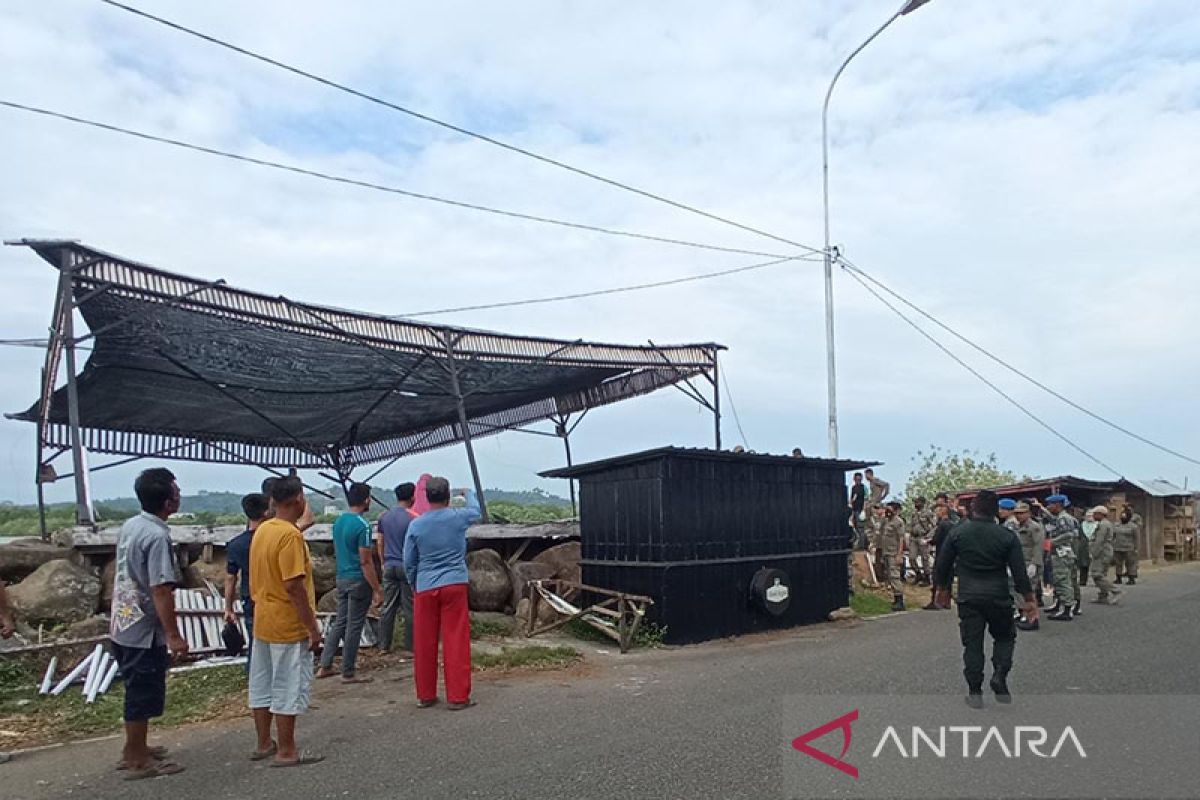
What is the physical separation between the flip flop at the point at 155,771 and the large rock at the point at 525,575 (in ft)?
22.1

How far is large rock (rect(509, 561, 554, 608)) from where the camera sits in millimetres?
12953

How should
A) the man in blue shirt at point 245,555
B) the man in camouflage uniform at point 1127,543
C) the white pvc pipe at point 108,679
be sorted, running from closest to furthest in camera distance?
the man in blue shirt at point 245,555 → the white pvc pipe at point 108,679 → the man in camouflage uniform at point 1127,543

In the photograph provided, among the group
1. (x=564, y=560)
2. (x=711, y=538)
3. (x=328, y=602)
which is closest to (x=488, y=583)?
(x=564, y=560)

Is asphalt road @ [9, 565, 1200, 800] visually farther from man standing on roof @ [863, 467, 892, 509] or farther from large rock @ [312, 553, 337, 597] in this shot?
man standing on roof @ [863, 467, 892, 509]

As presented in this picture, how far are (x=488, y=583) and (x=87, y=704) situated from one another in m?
5.46

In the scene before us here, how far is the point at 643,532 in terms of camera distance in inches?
461

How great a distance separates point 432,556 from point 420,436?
1583cm

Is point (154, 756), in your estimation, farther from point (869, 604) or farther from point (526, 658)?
point (869, 604)

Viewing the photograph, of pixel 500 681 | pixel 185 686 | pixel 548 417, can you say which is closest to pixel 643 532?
pixel 500 681

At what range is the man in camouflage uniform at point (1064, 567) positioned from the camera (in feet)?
42.8

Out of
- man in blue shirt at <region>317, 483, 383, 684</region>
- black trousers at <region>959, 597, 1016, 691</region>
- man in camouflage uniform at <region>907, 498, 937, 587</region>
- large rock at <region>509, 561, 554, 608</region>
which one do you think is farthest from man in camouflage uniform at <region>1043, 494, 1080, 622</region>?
man in blue shirt at <region>317, 483, 383, 684</region>

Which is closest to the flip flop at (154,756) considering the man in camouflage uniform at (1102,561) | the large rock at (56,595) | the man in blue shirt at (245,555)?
the man in blue shirt at (245,555)

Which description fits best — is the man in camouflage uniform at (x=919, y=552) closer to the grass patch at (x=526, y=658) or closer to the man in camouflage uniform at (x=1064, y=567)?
the man in camouflage uniform at (x=1064, y=567)

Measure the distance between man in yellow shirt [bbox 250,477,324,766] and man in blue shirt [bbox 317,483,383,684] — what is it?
2.51 meters
